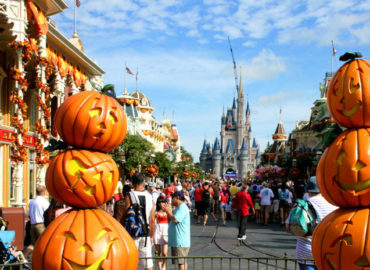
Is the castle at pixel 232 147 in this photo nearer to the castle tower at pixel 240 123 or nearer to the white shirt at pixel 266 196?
the castle tower at pixel 240 123

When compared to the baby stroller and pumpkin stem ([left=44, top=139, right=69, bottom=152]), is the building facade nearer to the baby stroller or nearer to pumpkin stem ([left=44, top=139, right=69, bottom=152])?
the baby stroller

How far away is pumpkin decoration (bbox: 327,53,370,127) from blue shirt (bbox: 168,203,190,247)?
14.7 ft

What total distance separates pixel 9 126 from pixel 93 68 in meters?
8.67

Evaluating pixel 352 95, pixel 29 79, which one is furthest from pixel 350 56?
pixel 29 79

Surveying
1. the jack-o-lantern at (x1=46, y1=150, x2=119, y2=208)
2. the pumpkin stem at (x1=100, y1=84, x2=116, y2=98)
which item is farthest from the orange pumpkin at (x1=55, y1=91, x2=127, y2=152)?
the pumpkin stem at (x1=100, y1=84, x2=116, y2=98)

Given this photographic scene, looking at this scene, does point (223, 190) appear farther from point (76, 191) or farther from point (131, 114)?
point (131, 114)

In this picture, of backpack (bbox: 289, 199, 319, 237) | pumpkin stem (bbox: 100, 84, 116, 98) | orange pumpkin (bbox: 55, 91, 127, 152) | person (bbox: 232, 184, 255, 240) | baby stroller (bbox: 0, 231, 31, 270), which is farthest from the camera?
person (bbox: 232, 184, 255, 240)

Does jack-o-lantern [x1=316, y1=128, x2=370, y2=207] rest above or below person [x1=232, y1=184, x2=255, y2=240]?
above

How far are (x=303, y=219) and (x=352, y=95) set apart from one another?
7.70 feet

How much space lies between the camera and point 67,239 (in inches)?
136

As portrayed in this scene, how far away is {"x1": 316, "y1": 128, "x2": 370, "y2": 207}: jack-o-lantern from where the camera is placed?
124 inches

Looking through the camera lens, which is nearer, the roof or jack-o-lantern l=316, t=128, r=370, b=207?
jack-o-lantern l=316, t=128, r=370, b=207

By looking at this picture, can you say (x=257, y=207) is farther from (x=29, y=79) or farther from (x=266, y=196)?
(x=29, y=79)

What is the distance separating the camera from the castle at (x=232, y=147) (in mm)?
177500
